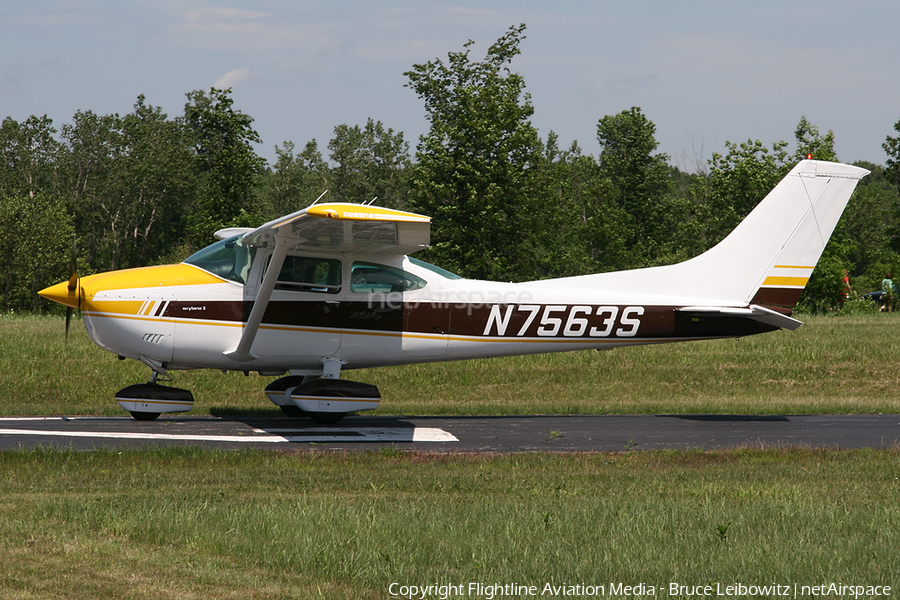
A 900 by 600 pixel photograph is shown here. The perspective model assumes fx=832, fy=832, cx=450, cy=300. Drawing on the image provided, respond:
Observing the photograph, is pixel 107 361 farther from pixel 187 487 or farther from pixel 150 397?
pixel 187 487

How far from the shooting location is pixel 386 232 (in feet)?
35.4

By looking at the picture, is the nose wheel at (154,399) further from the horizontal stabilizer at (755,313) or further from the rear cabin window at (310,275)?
the horizontal stabilizer at (755,313)

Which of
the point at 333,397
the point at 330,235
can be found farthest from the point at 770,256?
the point at 333,397

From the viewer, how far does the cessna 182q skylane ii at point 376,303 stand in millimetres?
11453

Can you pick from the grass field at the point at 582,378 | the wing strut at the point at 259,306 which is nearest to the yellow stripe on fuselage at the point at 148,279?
the wing strut at the point at 259,306

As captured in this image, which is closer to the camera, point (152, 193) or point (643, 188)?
point (643, 188)

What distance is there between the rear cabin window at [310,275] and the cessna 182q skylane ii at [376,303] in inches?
0.6

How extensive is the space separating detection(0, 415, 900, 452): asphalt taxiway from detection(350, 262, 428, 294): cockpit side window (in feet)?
6.58

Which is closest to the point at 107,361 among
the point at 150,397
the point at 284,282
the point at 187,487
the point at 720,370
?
the point at 150,397

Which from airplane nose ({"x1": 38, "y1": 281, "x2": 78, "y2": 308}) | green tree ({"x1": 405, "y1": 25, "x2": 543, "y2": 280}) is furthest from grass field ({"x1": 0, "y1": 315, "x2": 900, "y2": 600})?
green tree ({"x1": 405, "y1": 25, "x2": 543, "y2": 280})

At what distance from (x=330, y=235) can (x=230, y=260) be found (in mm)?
1786

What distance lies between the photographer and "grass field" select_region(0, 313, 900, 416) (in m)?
16.4

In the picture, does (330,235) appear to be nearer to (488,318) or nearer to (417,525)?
(488,318)

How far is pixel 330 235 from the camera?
36.0ft
